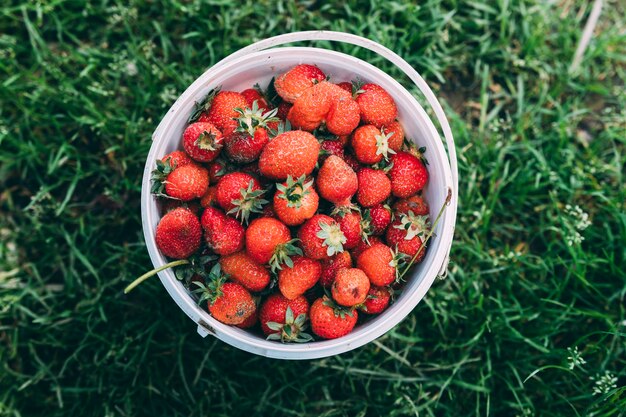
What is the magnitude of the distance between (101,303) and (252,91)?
3.47 ft

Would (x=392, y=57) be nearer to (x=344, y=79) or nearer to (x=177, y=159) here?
(x=344, y=79)

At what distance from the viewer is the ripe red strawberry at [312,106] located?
5.15 ft

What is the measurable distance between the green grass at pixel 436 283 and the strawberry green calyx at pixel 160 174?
610 millimetres

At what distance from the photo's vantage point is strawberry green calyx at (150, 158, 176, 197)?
5.15ft

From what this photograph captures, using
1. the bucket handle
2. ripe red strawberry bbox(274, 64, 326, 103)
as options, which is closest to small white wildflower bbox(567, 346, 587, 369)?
the bucket handle

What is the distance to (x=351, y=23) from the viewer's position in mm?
2270

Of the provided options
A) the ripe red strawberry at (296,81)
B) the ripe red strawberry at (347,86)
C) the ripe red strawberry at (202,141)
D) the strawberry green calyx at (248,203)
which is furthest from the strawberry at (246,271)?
the ripe red strawberry at (347,86)

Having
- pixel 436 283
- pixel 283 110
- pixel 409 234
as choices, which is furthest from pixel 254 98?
pixel 436 283

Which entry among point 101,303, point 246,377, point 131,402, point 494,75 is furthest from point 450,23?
point 131,402

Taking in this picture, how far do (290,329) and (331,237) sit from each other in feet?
1.04

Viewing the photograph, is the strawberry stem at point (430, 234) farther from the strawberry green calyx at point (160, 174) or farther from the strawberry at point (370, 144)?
the strawberry green calyx at point (160, 174)

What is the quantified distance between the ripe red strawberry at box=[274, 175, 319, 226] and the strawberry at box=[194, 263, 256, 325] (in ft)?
0.83

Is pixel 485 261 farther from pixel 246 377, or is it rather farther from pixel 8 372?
pixel 8 372

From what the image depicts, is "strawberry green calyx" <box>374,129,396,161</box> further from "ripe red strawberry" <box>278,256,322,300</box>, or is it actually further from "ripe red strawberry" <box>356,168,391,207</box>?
"ripe red strawberry" <box>278,256,322,300</box>
